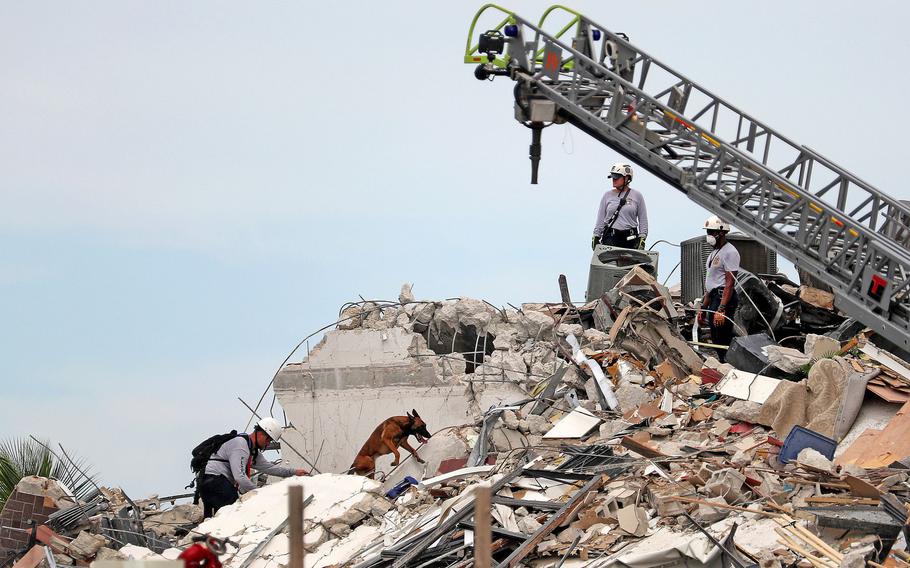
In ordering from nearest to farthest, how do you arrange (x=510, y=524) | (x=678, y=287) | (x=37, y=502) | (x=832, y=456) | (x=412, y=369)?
(x=510, y=524) → (x=832, y=456) → (x=37, y=502) → (x=412, y=369) → (x=678, y=287)

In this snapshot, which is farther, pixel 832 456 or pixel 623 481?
pixel 832 456

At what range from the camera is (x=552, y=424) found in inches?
677

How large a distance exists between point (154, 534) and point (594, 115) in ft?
24.0

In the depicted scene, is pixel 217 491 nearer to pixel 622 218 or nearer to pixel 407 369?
pixel 407 369

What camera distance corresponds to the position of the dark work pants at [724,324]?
64.4 feet

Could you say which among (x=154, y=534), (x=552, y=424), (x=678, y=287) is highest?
(x=678, y=287)

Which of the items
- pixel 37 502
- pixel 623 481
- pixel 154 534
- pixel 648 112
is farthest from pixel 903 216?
pixel 37 502

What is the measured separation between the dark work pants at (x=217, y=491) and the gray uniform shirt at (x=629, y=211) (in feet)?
24.4

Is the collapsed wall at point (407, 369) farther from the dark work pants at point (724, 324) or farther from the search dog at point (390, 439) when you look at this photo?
the dark work pants at point (724, 324)

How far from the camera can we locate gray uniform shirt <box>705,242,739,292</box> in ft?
62.7

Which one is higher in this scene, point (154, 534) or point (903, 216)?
point (903, 216)

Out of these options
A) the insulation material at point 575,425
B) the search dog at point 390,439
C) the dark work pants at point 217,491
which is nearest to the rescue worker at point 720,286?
the insulation material at point 575,425

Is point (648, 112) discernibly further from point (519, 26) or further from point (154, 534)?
point (154, 534)

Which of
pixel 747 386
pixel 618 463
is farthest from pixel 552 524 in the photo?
pixel 747 386
